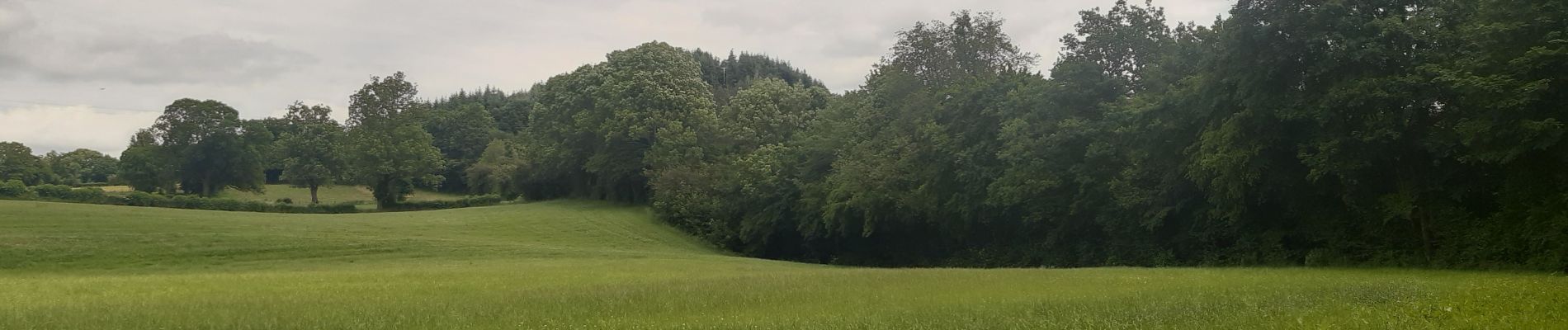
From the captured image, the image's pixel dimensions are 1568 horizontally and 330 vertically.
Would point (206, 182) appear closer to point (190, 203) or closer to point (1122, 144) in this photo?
point (190, 203)

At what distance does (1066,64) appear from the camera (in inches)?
1715

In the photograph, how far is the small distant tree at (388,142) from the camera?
79500mm

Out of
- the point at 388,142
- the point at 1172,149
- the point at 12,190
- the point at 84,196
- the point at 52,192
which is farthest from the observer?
the point at 388,142

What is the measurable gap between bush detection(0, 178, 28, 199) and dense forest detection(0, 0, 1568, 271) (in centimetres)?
2459

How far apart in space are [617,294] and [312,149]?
9761 centimetres

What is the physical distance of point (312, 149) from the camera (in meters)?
103

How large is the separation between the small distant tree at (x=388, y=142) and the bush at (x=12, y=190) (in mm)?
24504

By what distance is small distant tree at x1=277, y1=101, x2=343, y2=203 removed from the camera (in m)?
96.9

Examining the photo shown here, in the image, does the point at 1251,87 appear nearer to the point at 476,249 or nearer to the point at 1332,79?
the point at 1332,79

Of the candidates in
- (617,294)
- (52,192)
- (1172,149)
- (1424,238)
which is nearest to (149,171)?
(52,192)

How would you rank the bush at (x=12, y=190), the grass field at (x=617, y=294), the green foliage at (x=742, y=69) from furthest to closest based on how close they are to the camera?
the green foliage at (x=742, y=69)
the bush at (x=12, y=190)
the grass field at (x=617, y=294)

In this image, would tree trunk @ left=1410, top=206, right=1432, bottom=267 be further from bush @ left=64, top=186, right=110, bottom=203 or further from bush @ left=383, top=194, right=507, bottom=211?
bush @ left=383, top=194, right=507, bottom=211

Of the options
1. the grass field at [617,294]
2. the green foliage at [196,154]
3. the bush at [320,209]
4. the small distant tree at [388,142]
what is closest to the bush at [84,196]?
the bush at [320,209]

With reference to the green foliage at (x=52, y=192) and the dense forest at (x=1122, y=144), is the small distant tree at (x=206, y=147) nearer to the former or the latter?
the dense forest at (x=1122, y=144)
